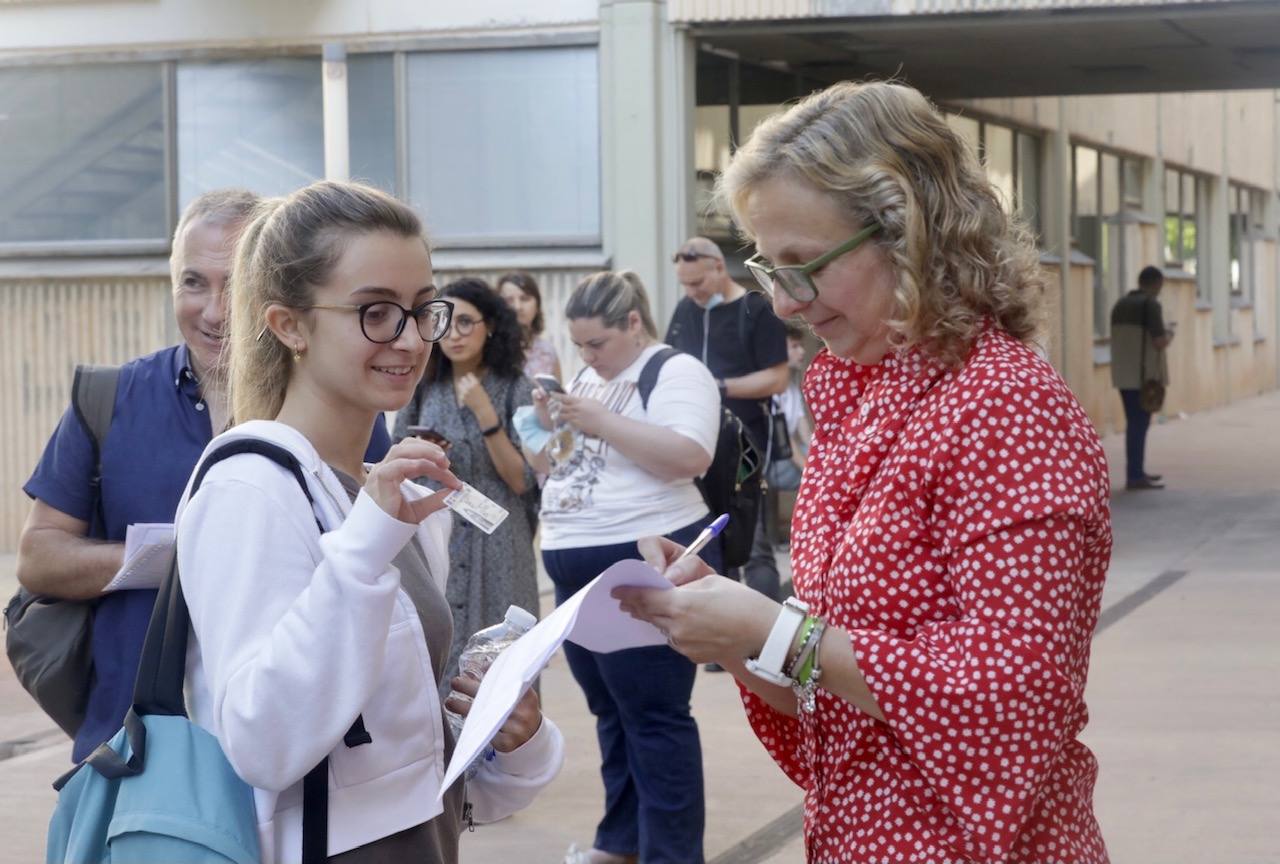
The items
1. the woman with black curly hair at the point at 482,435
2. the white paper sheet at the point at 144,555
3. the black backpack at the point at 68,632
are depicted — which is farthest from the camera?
the woman with black curly hair at the point at 482,435

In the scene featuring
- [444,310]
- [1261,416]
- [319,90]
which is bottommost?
[1261,416]

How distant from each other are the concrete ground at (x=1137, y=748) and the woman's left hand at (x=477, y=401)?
4.78ft

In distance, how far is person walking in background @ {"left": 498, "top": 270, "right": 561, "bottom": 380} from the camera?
8977 millimetres

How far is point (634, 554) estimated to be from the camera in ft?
18.3

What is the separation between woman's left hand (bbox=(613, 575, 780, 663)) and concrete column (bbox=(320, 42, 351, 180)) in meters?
9.27

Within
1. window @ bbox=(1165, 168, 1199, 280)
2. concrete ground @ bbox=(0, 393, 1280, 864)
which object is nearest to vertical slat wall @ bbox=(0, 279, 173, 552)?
concrete ground @ bbox=(0, 393, 1280, 864)

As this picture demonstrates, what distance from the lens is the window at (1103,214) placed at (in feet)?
76.2

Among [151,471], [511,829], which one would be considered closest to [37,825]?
[511,829]

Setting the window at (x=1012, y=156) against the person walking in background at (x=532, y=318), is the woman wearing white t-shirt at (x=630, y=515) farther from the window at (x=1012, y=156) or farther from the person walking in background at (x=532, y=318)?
the window at (x=1012, y=156)

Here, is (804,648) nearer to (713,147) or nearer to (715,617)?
(715,617)

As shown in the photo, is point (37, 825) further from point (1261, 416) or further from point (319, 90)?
point (1261, 416)

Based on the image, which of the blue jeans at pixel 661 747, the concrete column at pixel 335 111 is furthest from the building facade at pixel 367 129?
the blue jeans at pixel 661 747

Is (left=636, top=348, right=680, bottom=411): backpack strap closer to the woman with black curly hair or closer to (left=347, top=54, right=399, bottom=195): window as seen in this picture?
the woman with black curly hair

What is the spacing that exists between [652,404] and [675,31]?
6.89 metres
